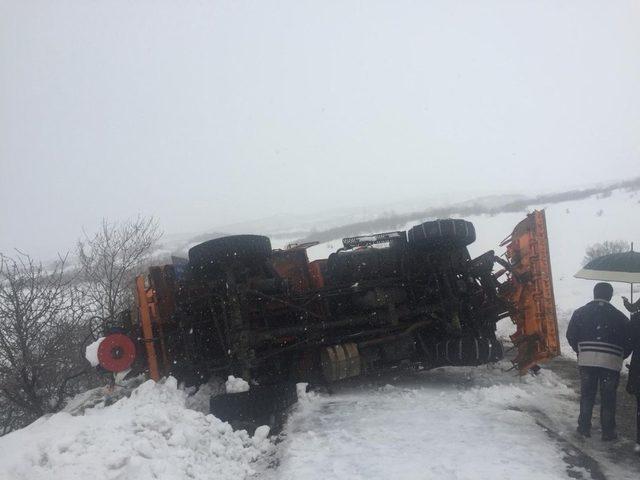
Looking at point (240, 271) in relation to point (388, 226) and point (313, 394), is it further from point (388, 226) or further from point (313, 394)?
point (388, 226)

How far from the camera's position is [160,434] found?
4.37m

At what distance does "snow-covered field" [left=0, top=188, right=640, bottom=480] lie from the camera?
3.81 meters

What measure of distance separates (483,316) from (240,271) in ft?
13.1

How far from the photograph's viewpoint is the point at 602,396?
4.80 m

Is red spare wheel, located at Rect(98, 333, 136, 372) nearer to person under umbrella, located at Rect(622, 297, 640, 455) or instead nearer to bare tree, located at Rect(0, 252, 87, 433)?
bare tree, located at Rect(0, 252, 87, 433)

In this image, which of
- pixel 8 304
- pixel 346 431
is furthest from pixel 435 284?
pixel 8 304

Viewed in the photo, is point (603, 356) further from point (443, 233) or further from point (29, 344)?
point (29, 344)

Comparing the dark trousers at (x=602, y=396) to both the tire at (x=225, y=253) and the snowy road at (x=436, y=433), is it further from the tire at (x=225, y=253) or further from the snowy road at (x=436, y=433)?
the tire at (x=225, y=253)

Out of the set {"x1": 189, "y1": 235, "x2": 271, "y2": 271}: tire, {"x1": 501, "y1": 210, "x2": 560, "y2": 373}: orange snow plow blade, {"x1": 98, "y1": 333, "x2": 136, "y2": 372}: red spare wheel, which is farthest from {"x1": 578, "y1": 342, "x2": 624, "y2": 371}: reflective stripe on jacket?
{"x1": 98, "y1": 333, "x2": 136, "y2": 372}: red spare wheel

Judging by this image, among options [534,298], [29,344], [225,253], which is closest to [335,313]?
[225,253]

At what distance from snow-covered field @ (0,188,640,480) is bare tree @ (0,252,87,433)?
5117 mm

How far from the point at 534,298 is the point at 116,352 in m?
5.96

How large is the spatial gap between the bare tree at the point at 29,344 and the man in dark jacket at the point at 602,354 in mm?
8942

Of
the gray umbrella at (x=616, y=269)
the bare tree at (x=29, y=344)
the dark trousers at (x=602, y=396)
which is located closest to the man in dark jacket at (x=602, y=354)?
the dark trousers at (x=602, y=396)
